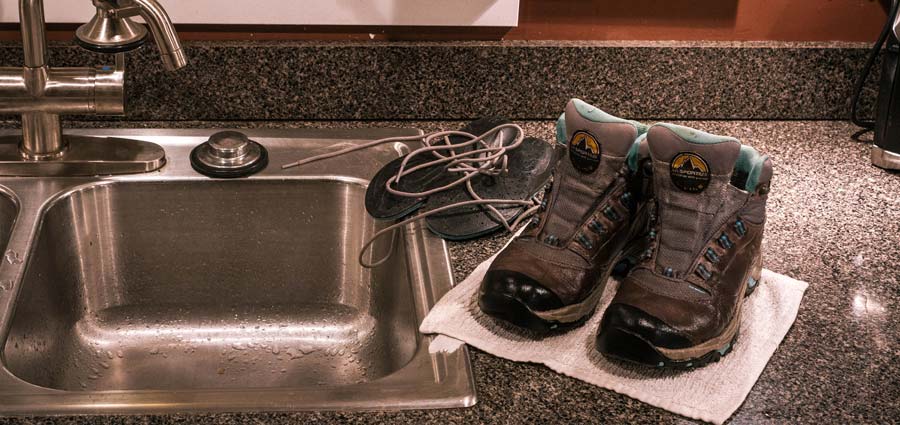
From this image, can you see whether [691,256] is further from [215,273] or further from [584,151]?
[215,273]

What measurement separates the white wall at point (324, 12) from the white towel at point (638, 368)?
407mm

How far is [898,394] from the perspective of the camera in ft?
2.52

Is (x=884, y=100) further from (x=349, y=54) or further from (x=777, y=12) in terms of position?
(x=349, y=54)

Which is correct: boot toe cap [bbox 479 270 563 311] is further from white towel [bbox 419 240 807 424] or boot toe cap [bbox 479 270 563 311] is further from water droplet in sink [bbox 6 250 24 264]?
water droplet in sink [bbox 6 250 24 264]

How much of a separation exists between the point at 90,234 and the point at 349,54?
1.20 ft

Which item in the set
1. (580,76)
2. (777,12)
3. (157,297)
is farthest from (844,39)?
(157,297)

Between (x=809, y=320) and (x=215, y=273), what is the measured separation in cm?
64

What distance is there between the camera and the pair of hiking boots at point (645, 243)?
74cm

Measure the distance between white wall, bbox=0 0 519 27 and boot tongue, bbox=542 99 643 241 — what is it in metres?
0.38

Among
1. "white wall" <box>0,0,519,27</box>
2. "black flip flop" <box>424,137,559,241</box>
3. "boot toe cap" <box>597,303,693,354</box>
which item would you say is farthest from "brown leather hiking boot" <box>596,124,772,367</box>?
"white wall" <box>0,0,519,27</box>

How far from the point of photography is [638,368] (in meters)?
0.76

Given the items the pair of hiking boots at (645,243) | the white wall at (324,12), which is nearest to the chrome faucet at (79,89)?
the white wall at (324,12)

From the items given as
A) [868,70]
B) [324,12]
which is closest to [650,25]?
[868,70]

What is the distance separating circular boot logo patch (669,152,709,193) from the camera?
0.75m
